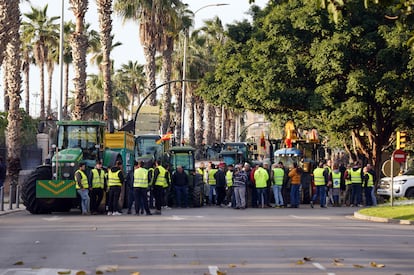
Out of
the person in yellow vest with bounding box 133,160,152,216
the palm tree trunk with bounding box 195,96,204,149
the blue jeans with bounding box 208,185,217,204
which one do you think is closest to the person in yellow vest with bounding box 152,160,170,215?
the person in yellow vest with bounding box 133,160,152,216

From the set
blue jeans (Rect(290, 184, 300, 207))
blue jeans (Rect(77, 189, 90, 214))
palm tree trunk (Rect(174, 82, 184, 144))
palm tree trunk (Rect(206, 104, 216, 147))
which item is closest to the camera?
blue jeans (Rect(77, 189, 90, 214))

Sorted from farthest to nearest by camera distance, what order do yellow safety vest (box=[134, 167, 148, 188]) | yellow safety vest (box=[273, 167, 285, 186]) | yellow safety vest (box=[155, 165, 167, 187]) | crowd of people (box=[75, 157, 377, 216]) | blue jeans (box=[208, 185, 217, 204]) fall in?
1. blue jeans (box=[208, 185, 217, 204])
2. yellow safety vest (box=[273, 167, 285, 186])
3. crowd of people (box=[75, 157, 377, 216])
4. yellow safety vest (box=[155, 165, 167, 187])
5. yellow safety vest (box=[134, 167, 148, 188])

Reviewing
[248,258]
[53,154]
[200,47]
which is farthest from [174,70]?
[248,258]

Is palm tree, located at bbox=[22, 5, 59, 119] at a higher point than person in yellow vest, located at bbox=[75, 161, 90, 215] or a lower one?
higher

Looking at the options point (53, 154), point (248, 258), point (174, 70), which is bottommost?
point (248, 258)

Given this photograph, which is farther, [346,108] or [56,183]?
[346,108]

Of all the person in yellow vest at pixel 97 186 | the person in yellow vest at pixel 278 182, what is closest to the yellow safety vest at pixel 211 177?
the person in yellow vest at pixel 278 182

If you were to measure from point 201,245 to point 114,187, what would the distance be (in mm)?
10261

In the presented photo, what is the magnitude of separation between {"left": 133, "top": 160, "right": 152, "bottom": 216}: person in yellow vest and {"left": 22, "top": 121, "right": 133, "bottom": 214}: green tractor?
76.2 inches

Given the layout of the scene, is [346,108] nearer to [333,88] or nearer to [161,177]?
[333,88]

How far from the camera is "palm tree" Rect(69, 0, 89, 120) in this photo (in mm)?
41344

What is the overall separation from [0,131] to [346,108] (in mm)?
28213

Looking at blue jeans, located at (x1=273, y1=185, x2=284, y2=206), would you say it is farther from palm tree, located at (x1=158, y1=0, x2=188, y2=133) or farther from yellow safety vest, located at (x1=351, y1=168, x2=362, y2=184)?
palm tree, located at (x1=158, y1=0, x2=188, y2=133)

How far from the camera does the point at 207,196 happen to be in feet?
121
